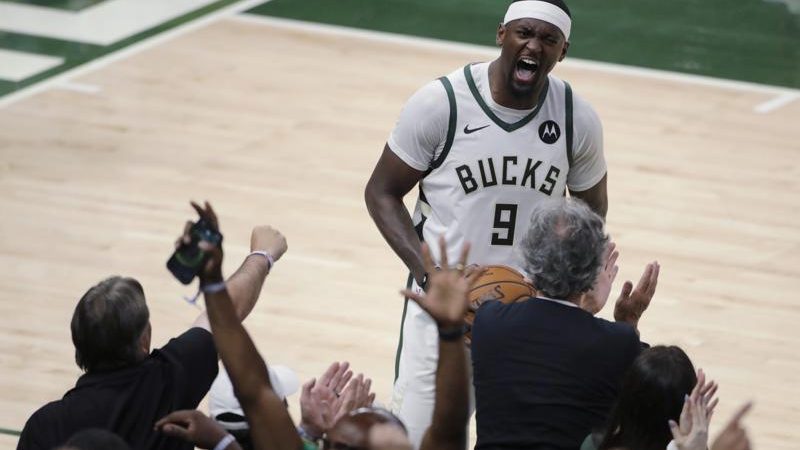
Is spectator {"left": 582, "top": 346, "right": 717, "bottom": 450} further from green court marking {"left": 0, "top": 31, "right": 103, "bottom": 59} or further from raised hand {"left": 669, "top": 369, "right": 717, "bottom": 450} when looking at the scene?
green court marking {"left": 0, "top": 31, "right": 103, "bottom": 59}

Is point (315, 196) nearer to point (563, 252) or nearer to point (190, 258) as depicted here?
point (563, 252)

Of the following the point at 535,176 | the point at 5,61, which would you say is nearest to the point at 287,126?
the point at 5,61

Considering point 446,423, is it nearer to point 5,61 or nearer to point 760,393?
point 760,393

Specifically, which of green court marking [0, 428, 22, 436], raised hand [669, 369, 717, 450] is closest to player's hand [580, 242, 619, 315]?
raised hand [669, 369, 717, 450]

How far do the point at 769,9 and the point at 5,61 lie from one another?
20.9 feet

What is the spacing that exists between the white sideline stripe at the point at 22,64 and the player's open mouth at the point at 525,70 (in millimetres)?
6780

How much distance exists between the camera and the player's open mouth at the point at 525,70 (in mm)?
5293

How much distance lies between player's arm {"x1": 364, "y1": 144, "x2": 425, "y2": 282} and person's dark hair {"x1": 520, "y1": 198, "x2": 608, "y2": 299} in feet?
3.56

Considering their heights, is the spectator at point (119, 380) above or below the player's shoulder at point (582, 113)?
below

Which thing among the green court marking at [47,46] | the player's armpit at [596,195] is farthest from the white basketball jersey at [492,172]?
the green court marking at [47,46]

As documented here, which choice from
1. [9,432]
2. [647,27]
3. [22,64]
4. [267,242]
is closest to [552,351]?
[267,242]

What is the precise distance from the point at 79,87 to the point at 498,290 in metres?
6.78

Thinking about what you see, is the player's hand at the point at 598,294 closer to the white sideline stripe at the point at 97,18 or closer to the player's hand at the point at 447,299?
the player's hand at the point at 447,299

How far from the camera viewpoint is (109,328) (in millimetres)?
4242
